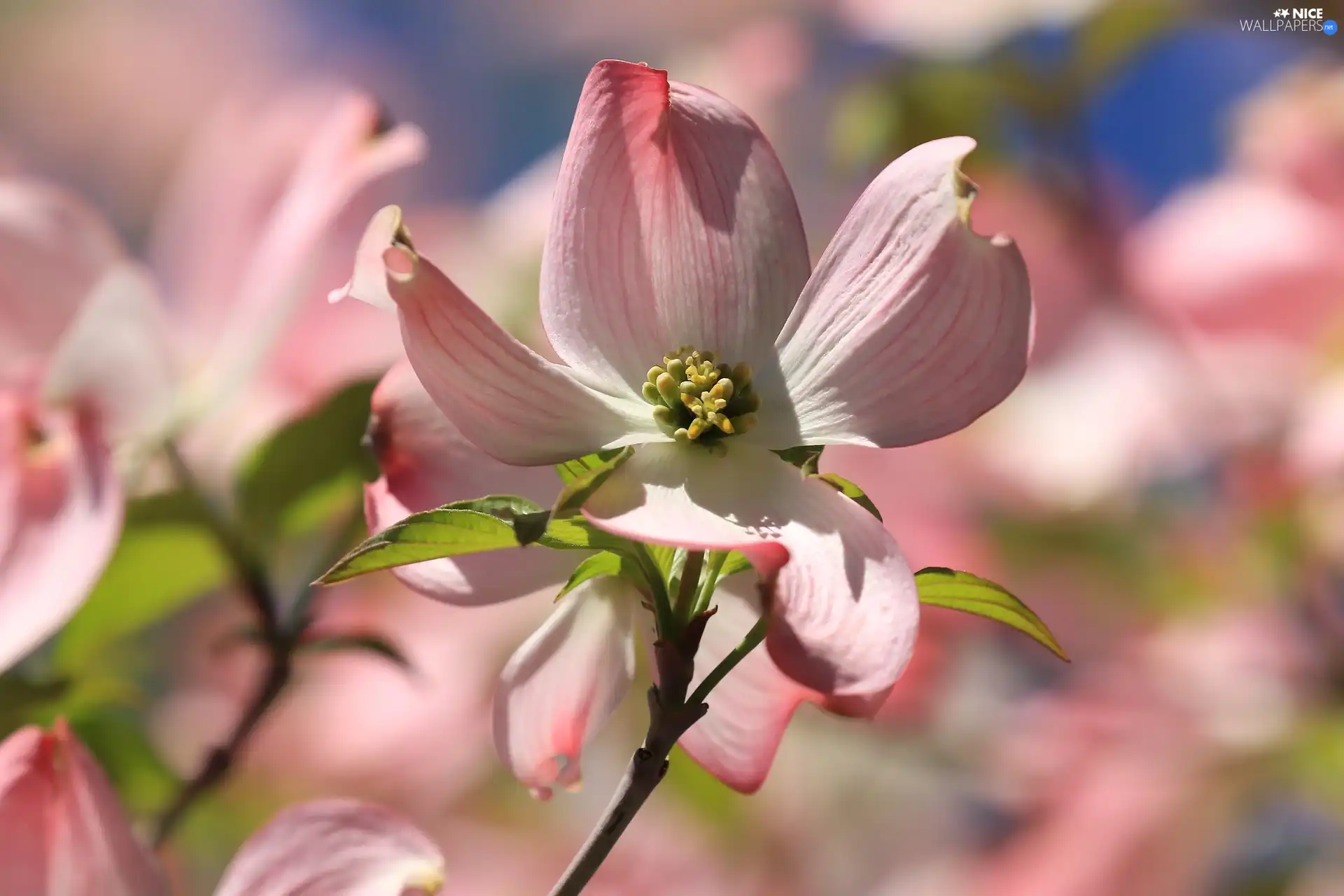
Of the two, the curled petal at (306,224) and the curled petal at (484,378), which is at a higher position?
the curled petal at (306,224)

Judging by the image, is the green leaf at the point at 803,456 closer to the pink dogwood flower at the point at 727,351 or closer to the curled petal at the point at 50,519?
the pink dogwood flower at the point at 727,351

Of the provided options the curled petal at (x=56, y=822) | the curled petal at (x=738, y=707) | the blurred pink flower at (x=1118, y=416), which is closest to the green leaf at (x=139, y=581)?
the curled petal at (x=56, y=822)

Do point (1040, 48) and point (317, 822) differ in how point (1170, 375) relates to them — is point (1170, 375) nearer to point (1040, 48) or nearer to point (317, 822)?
point (1040, 48)

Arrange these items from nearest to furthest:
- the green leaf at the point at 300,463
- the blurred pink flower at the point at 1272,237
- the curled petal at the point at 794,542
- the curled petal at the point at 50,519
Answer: the curled petal at the point at 794,542, the curled petal at the point at 50,519, the green leaf at the point at 300,463, the blurred pink flower at the point at 1272,237

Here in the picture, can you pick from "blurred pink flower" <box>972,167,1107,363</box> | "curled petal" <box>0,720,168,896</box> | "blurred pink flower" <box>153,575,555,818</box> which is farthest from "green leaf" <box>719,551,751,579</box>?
"blurred pink flower" <box>972,167,1107,363</box>

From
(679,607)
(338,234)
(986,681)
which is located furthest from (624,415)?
(986,681)

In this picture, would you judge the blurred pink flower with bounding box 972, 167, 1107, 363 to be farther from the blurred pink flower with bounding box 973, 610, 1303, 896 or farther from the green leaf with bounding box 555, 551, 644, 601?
the green leaf with bounding box 555, 551, 644, 601
